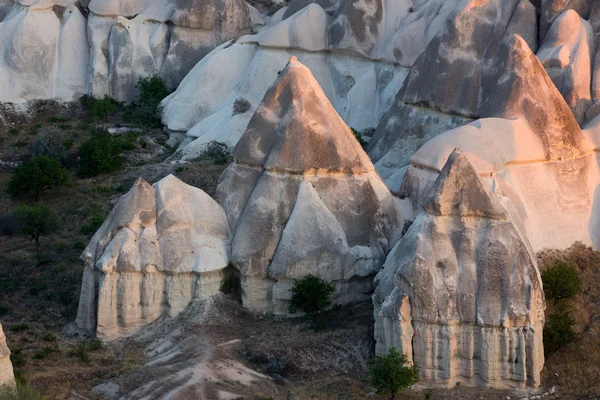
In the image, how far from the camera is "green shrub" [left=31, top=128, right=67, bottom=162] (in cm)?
4797

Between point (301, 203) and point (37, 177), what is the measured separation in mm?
15339

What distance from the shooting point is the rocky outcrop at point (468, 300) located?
27.2 m

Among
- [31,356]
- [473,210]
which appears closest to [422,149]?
[473,210]

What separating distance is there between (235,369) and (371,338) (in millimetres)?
3305

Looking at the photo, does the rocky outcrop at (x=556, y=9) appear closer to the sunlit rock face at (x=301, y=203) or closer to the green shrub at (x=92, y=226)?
the sunlit rock face at (x=301, y=203)

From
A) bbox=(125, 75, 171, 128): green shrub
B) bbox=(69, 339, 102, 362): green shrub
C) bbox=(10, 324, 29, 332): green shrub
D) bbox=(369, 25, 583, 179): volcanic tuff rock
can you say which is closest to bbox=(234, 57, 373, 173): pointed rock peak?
bbox=(369, 25, 583, 179): volcanic tuff rock

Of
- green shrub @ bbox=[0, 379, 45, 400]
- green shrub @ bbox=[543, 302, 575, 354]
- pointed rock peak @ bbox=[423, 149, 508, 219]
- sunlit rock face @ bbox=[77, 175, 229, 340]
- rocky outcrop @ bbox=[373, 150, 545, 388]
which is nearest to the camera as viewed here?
green shrub @ bbox=[0, 379, 45, 400]

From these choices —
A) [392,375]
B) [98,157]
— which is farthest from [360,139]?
[392,375]

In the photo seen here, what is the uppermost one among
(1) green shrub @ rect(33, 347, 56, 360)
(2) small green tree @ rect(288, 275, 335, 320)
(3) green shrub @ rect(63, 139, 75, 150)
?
(3) green shrub @ rect(63, 139, 75, 150)

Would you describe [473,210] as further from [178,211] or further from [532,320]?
[178,211]

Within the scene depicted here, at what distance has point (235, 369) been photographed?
91.9ft

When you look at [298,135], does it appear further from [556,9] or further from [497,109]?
[556,9]

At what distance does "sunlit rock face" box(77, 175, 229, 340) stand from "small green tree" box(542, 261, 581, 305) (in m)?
7.65

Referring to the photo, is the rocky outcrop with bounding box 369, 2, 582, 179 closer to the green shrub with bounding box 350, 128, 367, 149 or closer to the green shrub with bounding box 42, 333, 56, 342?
the green shrub with bounding box 350, 128, 367, 149
